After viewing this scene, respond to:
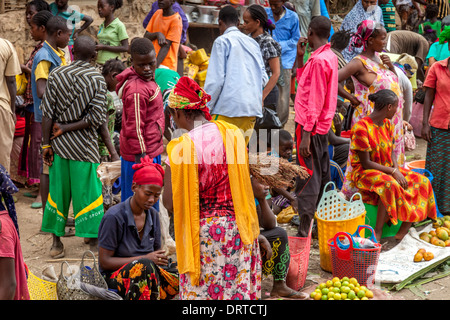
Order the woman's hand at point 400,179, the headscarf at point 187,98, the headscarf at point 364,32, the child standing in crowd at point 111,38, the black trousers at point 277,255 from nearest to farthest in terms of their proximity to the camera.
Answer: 1. the headscarf at point 187,98
2. the black trousers at point 277,255
3. the woman's hand at point 400,179
4. the headscarf at point 364,32
5. the child standing in crowd at point 111,38

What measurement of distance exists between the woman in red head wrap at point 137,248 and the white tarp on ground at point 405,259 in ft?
6.36

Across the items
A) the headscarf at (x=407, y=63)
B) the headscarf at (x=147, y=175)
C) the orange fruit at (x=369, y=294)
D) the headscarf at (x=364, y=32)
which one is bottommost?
the orange fruit at (x=369, y=294)

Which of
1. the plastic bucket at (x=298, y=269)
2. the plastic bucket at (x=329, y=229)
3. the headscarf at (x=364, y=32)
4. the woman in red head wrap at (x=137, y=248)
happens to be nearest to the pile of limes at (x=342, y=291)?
the plastic bucket at (x=298, y=269)

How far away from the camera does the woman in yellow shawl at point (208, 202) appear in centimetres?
357

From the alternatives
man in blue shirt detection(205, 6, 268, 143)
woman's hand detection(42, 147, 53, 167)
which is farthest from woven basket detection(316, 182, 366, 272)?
woman's hand detection(42, 147, 53, 167)

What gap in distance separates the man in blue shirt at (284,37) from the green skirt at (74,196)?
3263 mm

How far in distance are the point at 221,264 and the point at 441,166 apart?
4.21 meters

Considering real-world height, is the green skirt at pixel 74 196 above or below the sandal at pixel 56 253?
above

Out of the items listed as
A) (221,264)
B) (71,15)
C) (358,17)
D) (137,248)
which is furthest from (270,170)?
(358,17)

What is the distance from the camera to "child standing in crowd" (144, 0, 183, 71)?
8.16m

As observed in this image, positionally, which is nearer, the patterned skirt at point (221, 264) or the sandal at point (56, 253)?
the patterned skirt at point (221, 264)

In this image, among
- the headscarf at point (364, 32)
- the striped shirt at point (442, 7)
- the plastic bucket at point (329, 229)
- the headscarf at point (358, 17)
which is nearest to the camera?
the plastic bucket at point (329, 229)

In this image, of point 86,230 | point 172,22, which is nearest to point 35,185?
point 86,230

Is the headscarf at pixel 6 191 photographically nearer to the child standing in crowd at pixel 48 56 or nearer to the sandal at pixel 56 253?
the sandal at pixel 56 253
